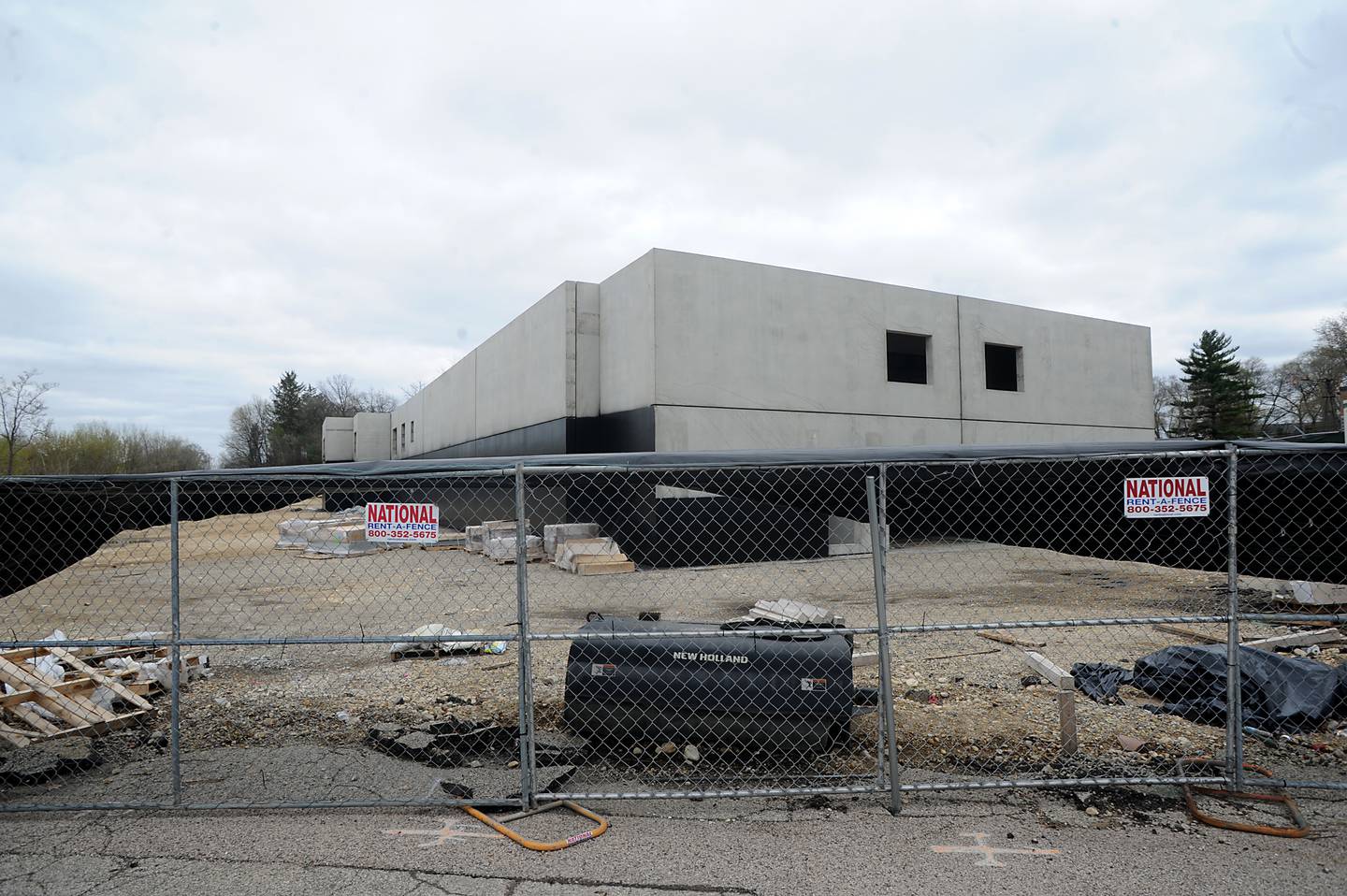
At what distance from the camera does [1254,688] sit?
5809 mm

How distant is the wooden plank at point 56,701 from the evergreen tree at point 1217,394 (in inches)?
2528

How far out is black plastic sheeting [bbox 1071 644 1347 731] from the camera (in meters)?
5.64

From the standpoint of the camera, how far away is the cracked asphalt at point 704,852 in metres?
3.54

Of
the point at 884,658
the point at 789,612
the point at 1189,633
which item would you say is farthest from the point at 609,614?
the point at 1189,633

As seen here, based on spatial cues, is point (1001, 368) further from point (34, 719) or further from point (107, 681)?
point (34, 719)

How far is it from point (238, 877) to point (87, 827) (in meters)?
1.28

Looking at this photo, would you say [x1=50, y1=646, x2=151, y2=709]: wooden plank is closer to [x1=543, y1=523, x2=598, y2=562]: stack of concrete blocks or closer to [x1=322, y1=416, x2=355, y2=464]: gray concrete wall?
[x1=543, y1=523, x2=598, y2=562]: stack of concrete blocks

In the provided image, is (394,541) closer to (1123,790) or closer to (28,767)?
(28,767)

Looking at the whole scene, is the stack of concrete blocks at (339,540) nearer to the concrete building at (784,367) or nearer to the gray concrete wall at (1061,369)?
the concrete building at (784,367)

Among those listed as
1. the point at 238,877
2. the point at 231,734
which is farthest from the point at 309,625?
the point at 238,877

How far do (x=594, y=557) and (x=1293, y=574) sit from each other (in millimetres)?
12525

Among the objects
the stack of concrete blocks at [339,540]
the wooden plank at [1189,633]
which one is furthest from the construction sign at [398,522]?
the stack of concrete blocks at [339,540]

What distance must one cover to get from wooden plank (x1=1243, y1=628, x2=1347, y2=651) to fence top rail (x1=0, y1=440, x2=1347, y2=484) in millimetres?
4323

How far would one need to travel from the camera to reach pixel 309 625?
1143 cm
